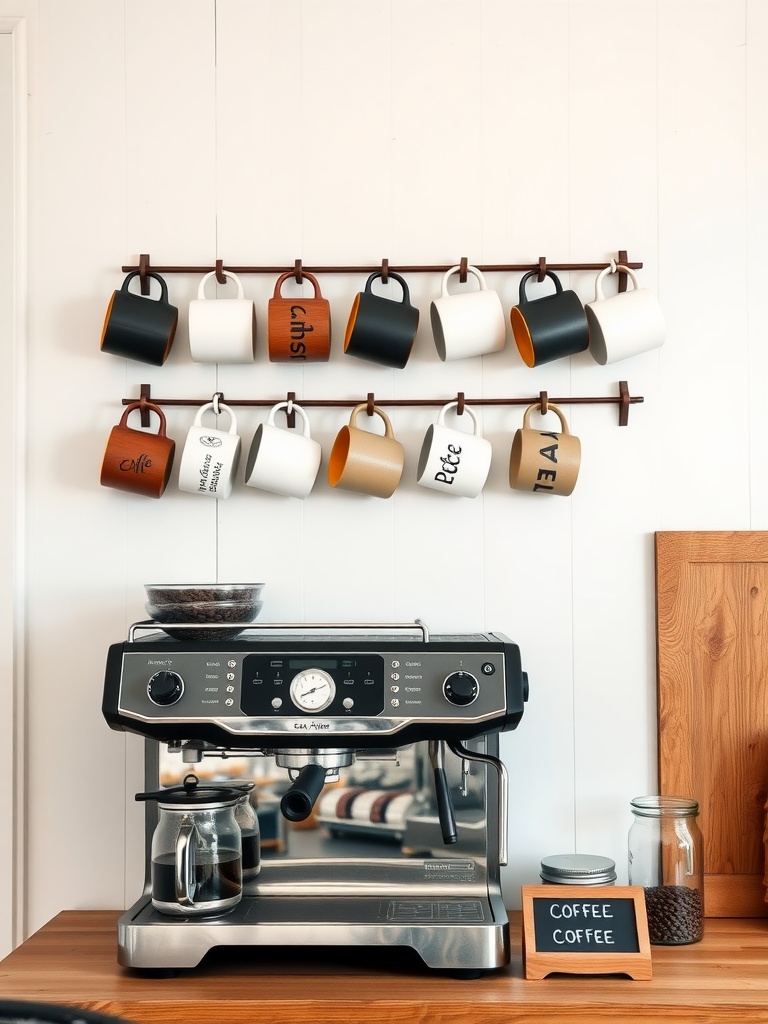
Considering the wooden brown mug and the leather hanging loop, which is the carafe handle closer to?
the wooden brown mug

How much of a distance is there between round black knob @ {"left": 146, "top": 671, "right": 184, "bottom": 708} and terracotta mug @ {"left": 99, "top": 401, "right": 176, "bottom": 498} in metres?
0.34

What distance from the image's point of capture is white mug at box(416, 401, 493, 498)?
137cm

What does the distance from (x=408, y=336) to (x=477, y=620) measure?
421 mm

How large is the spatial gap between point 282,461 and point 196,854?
53cm

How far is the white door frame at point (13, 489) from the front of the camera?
1429 mm

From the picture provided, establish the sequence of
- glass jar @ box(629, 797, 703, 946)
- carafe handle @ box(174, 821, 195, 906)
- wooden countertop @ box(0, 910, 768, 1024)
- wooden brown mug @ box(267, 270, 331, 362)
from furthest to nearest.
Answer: wooden brown mug @ box(267, 270, 331, 362), glass jar @ box(629, 797, 703, 946), carafe handle @ box(174, 821, 195, 906), wooden countertop @ box(0, 910, 768, 1024)

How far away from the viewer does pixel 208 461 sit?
1.38 meters

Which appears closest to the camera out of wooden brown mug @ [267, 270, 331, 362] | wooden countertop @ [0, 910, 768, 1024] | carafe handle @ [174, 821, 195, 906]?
wooden countertop @ [0, 910, 768, 1024]

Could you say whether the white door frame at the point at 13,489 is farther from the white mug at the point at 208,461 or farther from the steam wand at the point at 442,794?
the steam wand at the point at 442,794

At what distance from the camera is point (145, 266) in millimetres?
1446

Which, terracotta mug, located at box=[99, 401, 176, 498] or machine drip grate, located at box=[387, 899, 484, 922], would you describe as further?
terracotta mug, located at box=[99, 401, 176, 498]


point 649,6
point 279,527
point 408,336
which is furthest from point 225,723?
point 649,6

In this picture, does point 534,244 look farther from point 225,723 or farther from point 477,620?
point 225,723

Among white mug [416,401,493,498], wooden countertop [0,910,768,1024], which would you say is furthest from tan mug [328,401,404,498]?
wooden countertop [0,910,768,1024]
